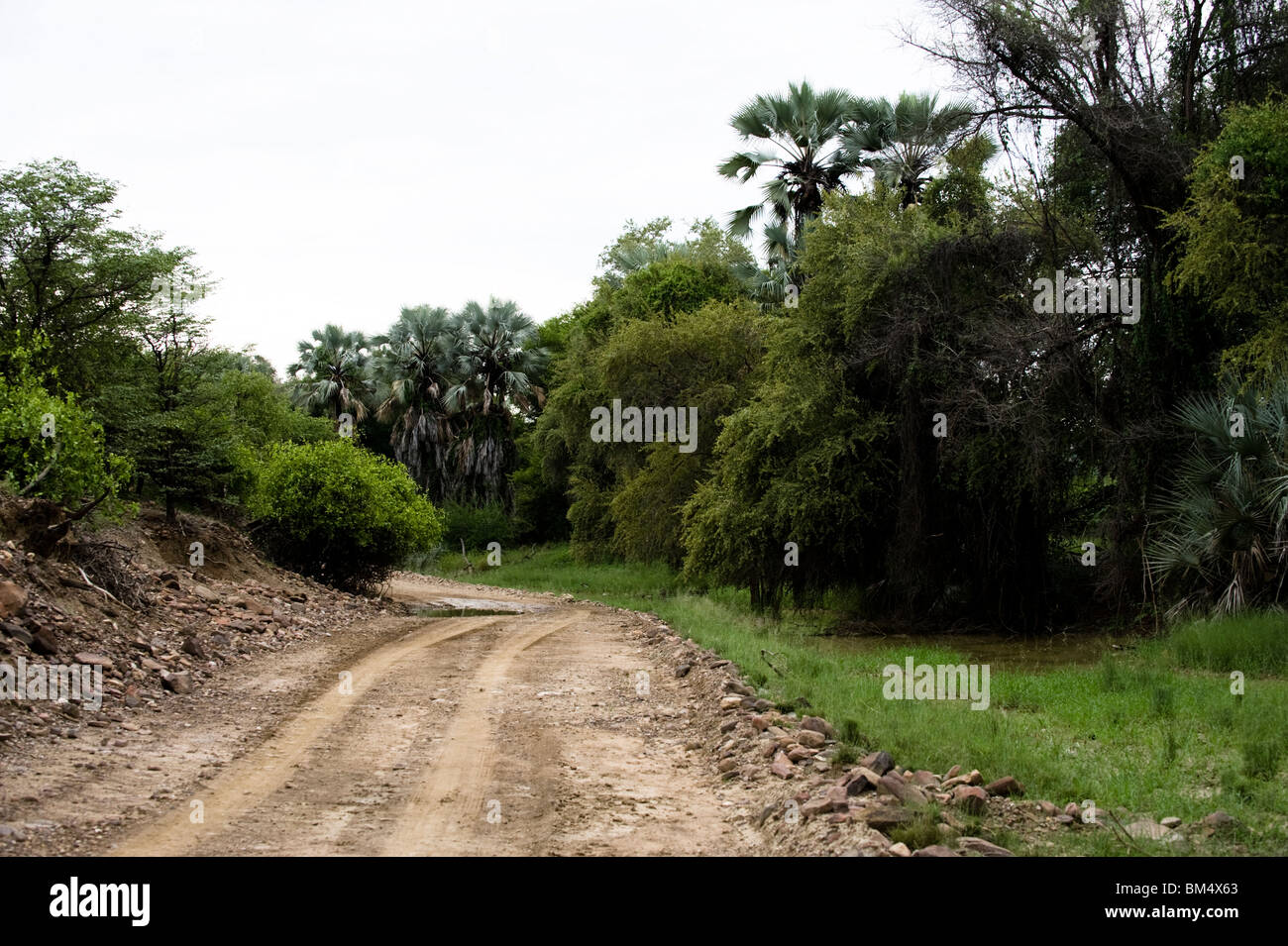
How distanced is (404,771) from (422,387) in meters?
42.9

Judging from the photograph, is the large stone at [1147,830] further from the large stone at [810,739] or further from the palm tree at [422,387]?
the palm tree at [422,387]

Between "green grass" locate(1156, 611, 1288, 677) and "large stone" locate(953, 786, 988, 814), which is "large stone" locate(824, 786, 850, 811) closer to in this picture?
"large stone" locate(953, 786, 988, 814)

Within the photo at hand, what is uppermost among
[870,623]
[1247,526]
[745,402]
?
[745,402]

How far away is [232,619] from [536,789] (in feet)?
32.1

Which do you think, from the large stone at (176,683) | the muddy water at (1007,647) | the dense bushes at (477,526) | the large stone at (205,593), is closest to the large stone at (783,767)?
the large stone at (176,683)

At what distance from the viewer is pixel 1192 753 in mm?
8164

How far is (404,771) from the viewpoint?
768 centimetres

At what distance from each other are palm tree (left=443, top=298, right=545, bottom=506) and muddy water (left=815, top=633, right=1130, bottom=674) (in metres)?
30.8

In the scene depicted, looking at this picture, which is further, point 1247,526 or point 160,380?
point 160,380

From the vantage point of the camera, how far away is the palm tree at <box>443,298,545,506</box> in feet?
155
